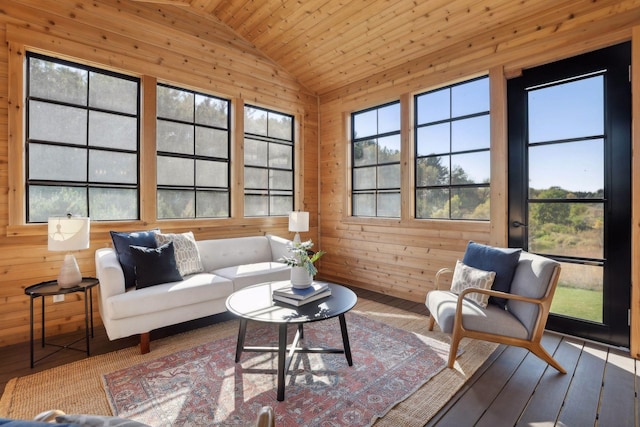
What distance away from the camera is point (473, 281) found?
8.57ft

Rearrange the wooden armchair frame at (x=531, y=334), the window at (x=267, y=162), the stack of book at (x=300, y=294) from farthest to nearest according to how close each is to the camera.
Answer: the window at (x=267, y=162)
the stack of book at (x=300, y=294)
the wooden armchair frame at (x=531, y=334)

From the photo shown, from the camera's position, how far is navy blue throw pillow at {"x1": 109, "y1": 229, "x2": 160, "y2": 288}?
2.88 metres

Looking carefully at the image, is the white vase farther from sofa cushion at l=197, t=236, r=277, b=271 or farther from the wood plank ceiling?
the wood plank ceiling

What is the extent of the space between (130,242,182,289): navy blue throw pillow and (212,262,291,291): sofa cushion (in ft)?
1.69

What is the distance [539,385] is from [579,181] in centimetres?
187

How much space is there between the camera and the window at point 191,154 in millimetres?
3775

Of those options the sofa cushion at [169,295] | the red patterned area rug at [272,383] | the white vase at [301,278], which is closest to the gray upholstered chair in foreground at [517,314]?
the red patterned area rug at [272,383]

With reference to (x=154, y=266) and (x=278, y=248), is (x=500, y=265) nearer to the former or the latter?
(x=278, y=248)

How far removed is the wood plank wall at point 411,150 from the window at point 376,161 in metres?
0.14

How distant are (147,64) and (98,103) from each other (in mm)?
689

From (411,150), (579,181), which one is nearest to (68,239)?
(411,150)

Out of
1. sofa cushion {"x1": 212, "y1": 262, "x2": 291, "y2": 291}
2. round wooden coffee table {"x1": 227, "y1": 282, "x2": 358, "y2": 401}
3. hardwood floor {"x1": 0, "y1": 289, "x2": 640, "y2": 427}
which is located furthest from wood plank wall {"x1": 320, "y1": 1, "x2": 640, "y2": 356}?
round wooden coffee table {"x1": 227, "y1": 282, "x2": 358, "y2": 401}

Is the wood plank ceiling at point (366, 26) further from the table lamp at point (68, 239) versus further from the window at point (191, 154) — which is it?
the table lamp at point (68, 239)

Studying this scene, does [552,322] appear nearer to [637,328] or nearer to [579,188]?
[637,328]
